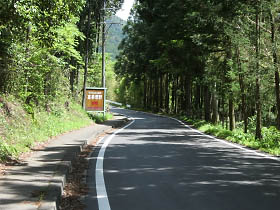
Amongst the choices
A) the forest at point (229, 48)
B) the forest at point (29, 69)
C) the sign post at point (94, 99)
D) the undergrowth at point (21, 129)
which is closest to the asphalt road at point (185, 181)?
the undergrowth at point (21, 129)

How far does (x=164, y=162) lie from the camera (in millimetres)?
9234

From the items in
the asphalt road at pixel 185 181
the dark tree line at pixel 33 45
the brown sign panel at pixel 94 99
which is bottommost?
the asphalt road at pixel 185 181

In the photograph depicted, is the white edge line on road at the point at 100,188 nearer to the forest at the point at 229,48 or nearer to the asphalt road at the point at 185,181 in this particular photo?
the asphalt road at the point at 185,181

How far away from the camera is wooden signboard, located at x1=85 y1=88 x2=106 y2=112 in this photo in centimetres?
2605

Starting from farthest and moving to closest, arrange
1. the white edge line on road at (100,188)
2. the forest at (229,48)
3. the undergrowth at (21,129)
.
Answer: the forest at (229,48)
the undergrowth at (21,129)
the white edge line on road at (100,188)

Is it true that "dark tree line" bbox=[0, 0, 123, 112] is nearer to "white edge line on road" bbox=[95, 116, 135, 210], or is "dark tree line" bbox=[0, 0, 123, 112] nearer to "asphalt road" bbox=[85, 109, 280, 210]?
"white edge line on road" bbox=[95, 116, 135, 210]

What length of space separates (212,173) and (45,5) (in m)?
5.85

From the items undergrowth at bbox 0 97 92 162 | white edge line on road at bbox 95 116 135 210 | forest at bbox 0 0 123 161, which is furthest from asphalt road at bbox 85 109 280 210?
forest at bbox 0 0 123 161

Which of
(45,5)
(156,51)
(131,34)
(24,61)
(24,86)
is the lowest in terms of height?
(24,86)

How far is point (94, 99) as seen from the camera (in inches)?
1038

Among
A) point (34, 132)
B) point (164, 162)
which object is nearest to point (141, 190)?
point (164, 162)

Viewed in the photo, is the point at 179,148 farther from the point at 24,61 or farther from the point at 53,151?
the point at 24,61

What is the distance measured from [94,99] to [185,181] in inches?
787

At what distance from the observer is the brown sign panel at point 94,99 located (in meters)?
26.1
